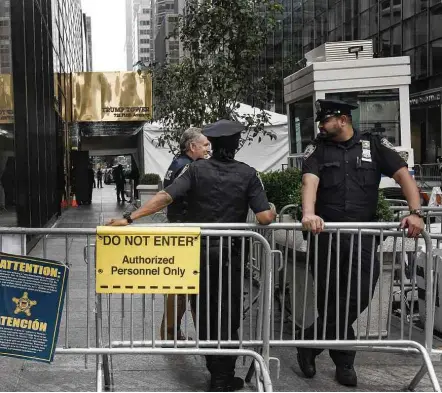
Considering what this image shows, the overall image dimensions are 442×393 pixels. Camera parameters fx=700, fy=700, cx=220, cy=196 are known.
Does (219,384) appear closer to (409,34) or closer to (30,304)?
(30,304)

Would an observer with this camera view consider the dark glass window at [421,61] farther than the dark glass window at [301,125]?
Yes

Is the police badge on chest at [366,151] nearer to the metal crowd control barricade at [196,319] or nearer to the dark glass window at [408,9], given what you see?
the metal crowd control barricade at [196,319]

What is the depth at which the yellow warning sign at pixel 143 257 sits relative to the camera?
4.48 metres

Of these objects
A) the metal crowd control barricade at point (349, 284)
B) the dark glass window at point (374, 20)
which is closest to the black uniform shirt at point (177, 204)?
the metal crowd control barricade at point (349, 284)

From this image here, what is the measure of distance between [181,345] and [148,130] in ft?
53.9

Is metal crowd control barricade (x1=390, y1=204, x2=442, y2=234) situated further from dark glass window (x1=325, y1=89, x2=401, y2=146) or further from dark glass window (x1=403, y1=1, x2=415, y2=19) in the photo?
dark glass window (x1=403, y1=1, x2=415, y2=19)

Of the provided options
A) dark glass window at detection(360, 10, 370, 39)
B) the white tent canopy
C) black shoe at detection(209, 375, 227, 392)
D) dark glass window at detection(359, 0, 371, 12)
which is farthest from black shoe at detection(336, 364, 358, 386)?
dark glass window at detection(359, 0, 371, 12)

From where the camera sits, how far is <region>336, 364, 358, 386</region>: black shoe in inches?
197

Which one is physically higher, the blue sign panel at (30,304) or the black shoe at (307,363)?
the blue sign panel at (30,304)

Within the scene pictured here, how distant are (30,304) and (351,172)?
2.42m

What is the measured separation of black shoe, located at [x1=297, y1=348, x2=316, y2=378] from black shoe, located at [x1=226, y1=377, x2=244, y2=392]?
0.52 metres

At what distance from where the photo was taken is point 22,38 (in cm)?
1188

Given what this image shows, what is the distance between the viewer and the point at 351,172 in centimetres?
511

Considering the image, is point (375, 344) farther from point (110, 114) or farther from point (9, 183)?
point (110, 114)
